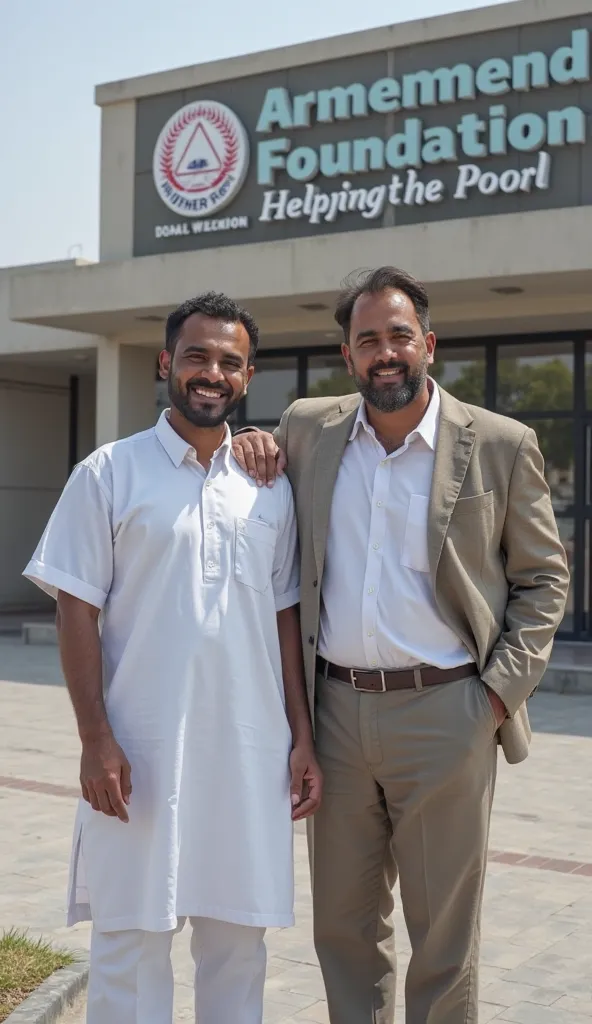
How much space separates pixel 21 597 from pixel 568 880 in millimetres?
16599

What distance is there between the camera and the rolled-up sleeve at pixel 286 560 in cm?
337

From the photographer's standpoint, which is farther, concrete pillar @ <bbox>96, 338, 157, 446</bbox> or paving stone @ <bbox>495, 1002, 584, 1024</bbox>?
concrete pillar @ <bbox>96, 338, 157, 446</bbox>

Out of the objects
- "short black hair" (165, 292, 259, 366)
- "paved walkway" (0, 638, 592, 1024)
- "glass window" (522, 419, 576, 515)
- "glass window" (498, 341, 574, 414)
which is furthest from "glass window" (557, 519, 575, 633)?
"short black hair" (165, 292, 259, 366)

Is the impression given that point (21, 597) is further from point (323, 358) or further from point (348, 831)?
point (348, 831)

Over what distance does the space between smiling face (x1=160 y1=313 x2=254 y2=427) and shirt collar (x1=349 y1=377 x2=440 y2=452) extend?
40 centimetres

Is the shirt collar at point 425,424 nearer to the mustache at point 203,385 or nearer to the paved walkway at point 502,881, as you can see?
the mustache at point 203,385

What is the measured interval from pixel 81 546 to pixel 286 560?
0.62 m

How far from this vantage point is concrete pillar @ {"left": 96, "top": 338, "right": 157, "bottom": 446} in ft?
53.4

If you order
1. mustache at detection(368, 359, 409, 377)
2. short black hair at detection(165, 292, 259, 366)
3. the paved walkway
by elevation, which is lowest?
the paved walkway

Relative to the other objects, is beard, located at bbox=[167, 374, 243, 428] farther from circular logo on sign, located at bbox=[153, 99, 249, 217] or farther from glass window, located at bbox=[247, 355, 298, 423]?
glass window, located at bbox=[247, 355, 298, 423]

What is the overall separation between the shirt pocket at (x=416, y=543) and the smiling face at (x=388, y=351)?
0.30 metres

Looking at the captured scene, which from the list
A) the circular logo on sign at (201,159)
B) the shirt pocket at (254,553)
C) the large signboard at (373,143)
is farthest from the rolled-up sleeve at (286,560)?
the circular logo on sign at (201,159)

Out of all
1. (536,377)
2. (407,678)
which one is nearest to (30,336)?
(536,377)

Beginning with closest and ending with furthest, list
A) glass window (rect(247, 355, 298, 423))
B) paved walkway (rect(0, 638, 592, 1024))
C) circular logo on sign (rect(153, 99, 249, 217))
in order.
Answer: paved walkway (rect(0, 638, 592, 1024)), circular logo on sign (rect(153, 99, 249, 217)), glass window (rect(247, 355, 298, 423))
